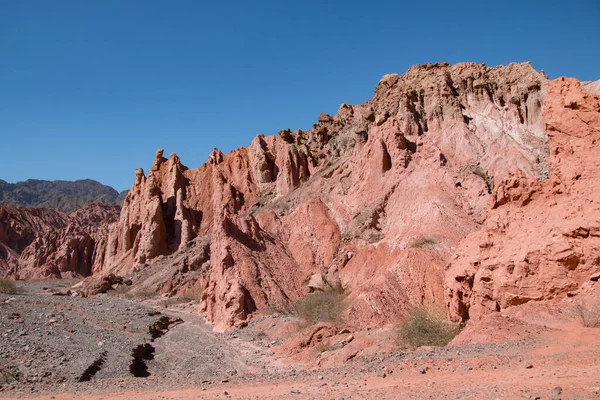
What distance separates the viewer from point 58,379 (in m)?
13.9

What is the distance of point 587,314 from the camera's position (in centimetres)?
1182

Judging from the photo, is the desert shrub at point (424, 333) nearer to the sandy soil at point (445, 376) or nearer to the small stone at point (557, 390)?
the sandy soil at point (445, 376)

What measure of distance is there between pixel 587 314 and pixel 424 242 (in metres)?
12.9

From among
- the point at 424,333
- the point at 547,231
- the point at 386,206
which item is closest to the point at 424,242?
the point at 386,206

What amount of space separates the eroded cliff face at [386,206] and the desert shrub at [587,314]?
32.0 ft

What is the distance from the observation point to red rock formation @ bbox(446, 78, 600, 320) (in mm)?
13609

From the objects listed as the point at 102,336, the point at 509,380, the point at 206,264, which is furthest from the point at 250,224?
the point at 509,380

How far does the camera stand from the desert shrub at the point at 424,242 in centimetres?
2442

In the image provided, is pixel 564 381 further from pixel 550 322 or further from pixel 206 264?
pixel 206 264

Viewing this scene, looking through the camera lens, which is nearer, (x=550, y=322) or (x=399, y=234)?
(x=550, y=322)

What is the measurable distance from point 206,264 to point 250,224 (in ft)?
29.2

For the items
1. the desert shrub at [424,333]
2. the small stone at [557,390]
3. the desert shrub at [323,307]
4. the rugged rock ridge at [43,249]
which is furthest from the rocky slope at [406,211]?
the rugged rock ridge at [43,249]

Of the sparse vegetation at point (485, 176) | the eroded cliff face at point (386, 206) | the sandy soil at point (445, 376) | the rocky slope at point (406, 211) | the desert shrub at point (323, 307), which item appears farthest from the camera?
the sparse vegetation at point (485, 176)

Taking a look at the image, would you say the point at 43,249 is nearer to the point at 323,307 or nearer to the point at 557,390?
the point at 323,307
